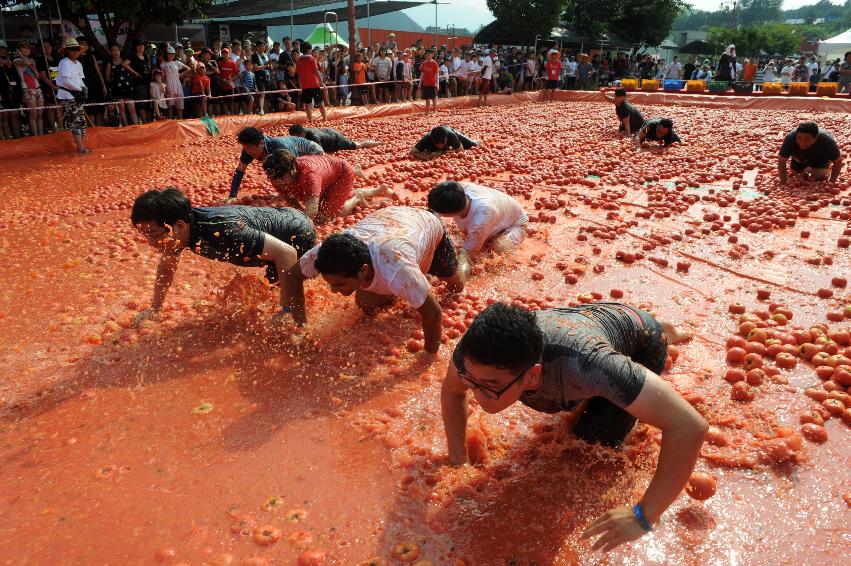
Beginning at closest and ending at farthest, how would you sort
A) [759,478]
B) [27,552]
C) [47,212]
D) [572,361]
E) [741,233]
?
1. [572,361]
2. [27,552]
3. [759,478]
4. [741,233]
5. [47,212]

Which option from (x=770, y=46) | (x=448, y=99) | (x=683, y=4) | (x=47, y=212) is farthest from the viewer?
(x=770, y=46)

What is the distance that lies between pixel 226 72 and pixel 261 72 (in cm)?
111

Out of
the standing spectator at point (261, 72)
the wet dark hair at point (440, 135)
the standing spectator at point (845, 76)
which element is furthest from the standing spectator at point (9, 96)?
the standing spectator at point (845, 76)

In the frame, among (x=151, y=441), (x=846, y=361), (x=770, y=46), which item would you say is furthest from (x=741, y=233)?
(x=770, y=46)

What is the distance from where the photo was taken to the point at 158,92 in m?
12.8

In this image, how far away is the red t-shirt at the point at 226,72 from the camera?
550 inches

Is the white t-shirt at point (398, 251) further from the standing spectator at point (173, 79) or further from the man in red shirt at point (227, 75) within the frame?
the man in red shirt at point (227, 75)

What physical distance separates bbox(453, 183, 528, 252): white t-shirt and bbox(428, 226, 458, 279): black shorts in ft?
2.76

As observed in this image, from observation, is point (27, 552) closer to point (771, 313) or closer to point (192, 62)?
point (771, 313)

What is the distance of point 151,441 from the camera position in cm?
314

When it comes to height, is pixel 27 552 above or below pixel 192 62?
below

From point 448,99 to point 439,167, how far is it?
11.0 metres

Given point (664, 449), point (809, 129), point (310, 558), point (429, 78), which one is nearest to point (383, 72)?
point (429, 78)

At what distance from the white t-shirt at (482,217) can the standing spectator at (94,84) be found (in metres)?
10.2
